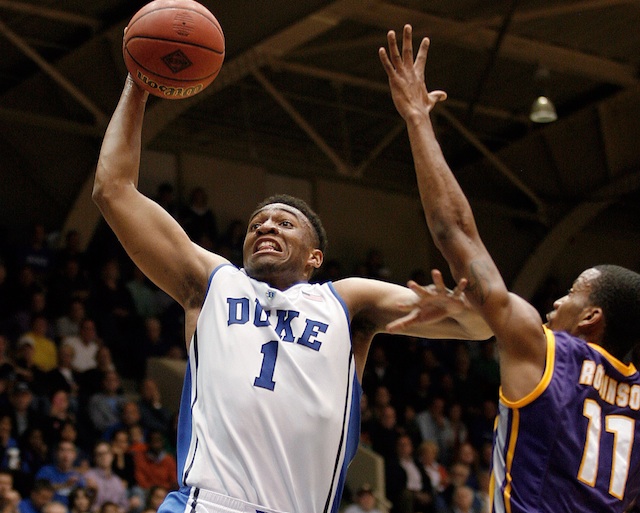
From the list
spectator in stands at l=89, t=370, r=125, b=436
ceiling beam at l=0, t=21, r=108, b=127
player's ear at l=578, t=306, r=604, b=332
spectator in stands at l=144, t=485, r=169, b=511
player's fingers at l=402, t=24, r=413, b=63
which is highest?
ceiling beam at l=0, t=21, r=108, b=127

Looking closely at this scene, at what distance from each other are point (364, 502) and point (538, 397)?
8.33 m

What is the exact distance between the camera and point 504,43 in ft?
48.7

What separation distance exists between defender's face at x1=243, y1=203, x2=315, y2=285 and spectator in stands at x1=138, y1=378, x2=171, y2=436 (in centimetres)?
753

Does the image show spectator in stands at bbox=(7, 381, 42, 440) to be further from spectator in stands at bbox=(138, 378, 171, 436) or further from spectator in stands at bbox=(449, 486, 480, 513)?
spectator in stands at bbox=(449, 486, 480, 513)

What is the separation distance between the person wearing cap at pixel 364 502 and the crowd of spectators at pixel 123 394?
57 mm

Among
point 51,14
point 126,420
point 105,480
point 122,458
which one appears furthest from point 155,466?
point 51,14

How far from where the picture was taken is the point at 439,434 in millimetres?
14109

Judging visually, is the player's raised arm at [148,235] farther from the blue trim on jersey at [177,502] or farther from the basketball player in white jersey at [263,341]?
the blue trim on jersey at [177,502]

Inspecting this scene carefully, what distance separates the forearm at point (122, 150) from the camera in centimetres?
450

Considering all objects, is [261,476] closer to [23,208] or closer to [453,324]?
[453,324]

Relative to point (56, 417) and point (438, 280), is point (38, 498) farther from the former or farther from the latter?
point (438, 280)

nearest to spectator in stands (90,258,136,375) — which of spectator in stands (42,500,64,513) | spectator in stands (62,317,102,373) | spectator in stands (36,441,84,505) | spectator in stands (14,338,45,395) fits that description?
spectator in stands (62,317,102,373)

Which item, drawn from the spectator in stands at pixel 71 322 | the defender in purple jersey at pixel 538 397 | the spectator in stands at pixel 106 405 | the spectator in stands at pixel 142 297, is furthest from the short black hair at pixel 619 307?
the spectator in stands at pixel 142 297

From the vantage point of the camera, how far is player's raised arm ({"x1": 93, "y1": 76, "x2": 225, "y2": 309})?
4426 millimetres
